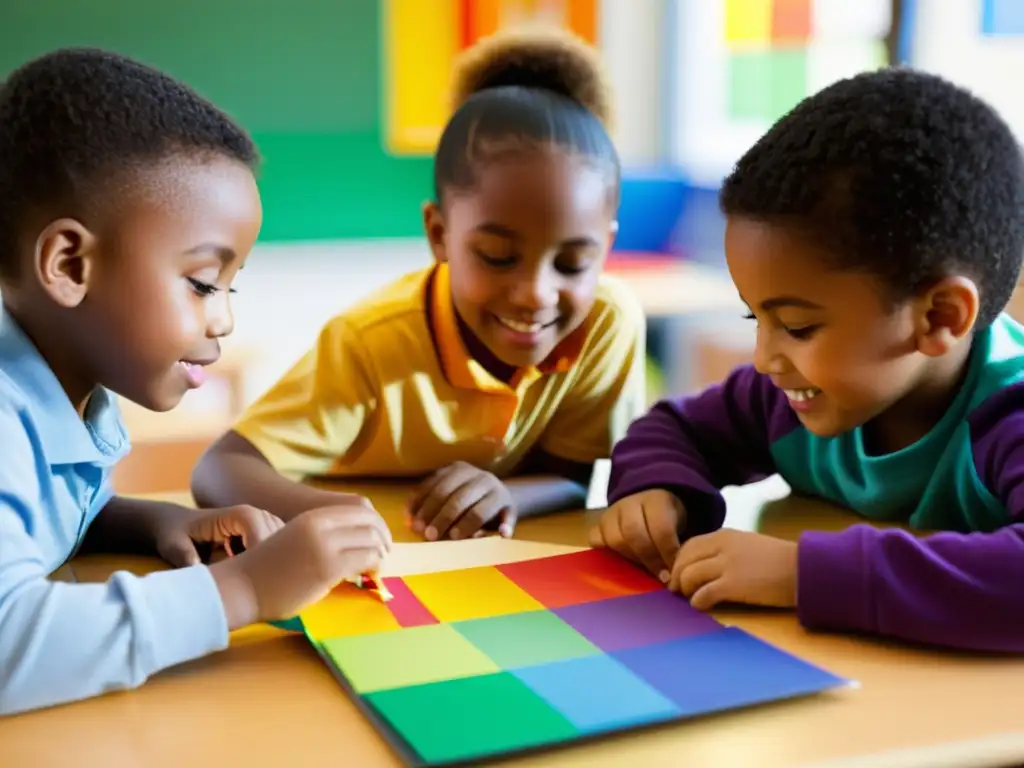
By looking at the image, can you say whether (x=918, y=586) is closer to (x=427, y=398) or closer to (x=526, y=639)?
(x=526, y=639)

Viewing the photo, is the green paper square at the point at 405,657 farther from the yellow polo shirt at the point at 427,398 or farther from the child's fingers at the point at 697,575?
the yellow polo shirt at the point at 427,398

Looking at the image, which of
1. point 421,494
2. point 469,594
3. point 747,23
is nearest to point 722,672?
point 469,594

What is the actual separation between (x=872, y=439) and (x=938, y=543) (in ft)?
0.78

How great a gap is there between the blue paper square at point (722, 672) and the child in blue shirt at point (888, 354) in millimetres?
67

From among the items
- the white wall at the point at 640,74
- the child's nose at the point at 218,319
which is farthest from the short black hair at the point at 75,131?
the white wall at the point at 640,74

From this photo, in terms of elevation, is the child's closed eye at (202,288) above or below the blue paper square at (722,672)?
above

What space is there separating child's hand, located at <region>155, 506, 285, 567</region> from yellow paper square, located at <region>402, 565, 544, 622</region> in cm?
13

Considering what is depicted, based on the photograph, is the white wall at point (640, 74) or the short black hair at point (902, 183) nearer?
the short black hair at point (902, 183)

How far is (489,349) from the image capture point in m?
1.12

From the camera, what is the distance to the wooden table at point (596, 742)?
1.79 ft

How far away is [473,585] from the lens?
77 centimetres

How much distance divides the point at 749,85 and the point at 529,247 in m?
2.18

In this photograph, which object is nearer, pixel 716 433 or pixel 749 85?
pixel 716 433

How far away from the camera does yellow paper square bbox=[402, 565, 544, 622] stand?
72 cm
